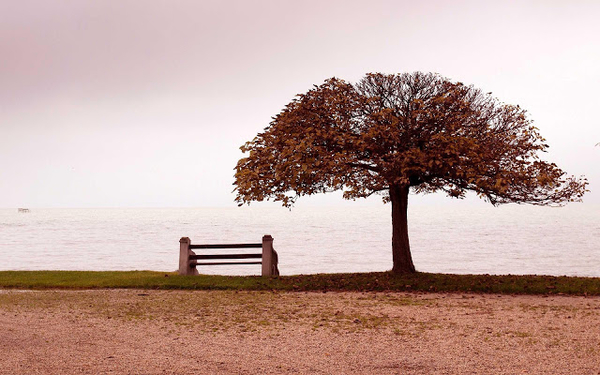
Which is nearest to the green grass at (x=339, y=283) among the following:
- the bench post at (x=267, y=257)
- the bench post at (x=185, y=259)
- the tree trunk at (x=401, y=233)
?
the bench post at (x=185, y=259)

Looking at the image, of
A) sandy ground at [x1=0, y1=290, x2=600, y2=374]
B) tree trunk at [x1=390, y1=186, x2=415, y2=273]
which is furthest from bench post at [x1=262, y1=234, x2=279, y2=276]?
tree trunk at [x1=390, y1=186, x2=415, y2=273]

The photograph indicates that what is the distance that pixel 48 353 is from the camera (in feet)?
32.7

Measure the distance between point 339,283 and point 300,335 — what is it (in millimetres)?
8930

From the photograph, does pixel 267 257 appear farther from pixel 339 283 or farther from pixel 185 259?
pixel 339 283

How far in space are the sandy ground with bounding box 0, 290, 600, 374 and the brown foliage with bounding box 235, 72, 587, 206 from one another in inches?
174

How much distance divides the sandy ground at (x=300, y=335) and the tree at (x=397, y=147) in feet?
14.6

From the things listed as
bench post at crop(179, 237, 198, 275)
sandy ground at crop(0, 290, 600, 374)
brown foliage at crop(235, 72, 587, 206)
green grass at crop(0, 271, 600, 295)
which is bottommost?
sandy ground at crop(0, 290, 600, 374)

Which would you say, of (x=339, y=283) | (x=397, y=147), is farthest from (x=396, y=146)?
(x=339, y=283)

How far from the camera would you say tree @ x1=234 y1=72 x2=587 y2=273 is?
62.5 ft

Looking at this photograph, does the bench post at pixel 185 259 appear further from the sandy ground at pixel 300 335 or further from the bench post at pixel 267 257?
the sandy ground at pixel 300 335

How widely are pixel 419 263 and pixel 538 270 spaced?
9.44 metres

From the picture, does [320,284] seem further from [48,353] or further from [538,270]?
[538,270]

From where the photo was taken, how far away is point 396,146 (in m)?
19.8

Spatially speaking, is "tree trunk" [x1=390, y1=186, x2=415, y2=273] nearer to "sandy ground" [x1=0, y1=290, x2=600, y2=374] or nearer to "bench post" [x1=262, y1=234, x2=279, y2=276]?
"sandy ground" [x1=0, y1=290, x2=600, y2=374]
